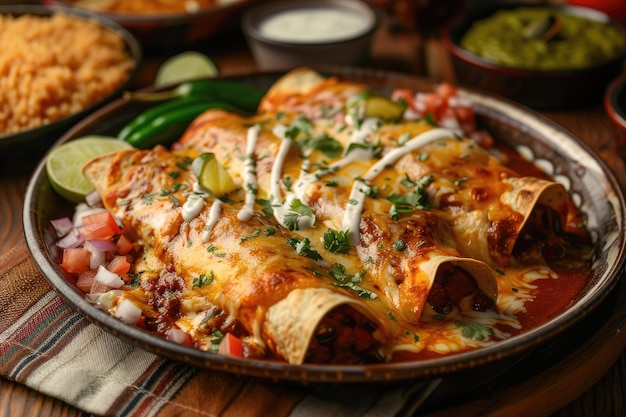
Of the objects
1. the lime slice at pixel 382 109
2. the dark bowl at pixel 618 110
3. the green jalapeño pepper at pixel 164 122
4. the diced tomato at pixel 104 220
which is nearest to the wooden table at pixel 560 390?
the diced tomato at pixel 104 220

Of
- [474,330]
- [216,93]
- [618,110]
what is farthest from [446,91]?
[474,330]

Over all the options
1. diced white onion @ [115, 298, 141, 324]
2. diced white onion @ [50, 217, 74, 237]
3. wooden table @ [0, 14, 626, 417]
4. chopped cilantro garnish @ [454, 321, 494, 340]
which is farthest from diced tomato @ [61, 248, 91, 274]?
chopped cilantro garnish @ [454, 321, 494, 340]

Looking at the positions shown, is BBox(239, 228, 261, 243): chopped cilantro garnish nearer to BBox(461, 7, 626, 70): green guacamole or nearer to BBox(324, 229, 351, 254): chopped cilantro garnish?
BBox(324, 229, 351, 254): chopped cilantro garnish

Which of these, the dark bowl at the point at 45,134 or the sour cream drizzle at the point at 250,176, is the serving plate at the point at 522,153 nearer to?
the dark bowl at the point at 45,134

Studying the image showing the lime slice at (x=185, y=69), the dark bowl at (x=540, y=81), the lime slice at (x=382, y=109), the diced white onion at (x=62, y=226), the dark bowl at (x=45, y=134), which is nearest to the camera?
the diced white onion at (x=62, y=226)

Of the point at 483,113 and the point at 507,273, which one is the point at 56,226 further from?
the point at 483,113

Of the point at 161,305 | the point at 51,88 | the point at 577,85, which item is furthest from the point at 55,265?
the point at 577,85

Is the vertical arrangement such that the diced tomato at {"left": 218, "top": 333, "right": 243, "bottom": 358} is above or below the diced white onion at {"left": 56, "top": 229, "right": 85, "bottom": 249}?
above
